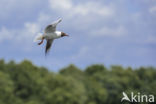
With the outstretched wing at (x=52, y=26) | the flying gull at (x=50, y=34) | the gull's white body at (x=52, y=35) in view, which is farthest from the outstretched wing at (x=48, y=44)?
the outstretched wing at (x=52, y=26)

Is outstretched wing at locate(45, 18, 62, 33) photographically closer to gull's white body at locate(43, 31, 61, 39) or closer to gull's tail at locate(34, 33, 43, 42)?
gull's white body at locate(43, 31, 61, 39)

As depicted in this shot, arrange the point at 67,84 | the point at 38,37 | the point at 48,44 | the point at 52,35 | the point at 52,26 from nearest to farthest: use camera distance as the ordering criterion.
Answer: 1. the point at 52,26
2. the point at 52,35
3. the point at 38,37
4. the point at 48,44
5. the point at 67,84

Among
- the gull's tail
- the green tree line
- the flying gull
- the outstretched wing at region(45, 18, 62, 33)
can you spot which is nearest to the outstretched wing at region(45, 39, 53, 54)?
the flying gull

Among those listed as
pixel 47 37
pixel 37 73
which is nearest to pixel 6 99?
pixel 37 73

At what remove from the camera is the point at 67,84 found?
269 ft

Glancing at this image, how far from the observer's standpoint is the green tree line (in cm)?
7906

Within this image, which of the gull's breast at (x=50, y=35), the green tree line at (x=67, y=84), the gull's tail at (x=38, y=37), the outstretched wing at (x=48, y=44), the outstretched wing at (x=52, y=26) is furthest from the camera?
the green tree line at (x=67, y=84)

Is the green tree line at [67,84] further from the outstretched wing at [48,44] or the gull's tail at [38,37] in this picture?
the gull's tail at [38,37]

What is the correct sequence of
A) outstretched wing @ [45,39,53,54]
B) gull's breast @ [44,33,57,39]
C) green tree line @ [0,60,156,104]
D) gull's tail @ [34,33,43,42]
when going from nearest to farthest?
1. gull's breast @ [44,33,57,39]
2. gull's tail @ [34,33,43,42]
3. outstretched wing @ [45,39,53,54]
4. green tree line @ [0,60,156,104]

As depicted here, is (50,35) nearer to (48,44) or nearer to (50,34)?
(50,34)

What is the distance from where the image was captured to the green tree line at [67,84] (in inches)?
3113

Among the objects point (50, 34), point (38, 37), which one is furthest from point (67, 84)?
point (50, 34)

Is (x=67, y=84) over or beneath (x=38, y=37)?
over

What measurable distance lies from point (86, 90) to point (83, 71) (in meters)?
24.0
